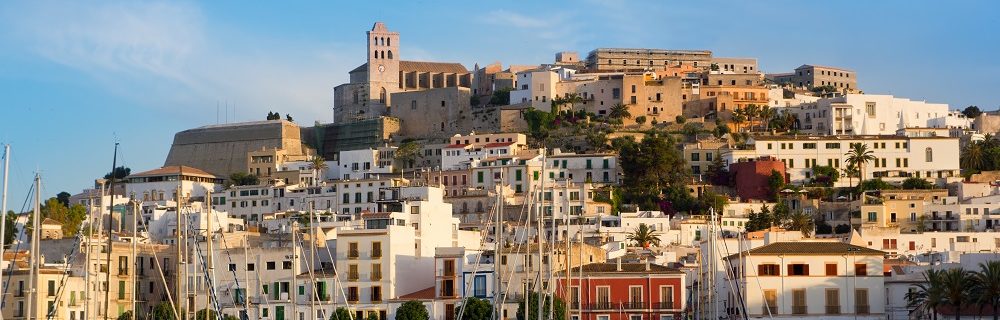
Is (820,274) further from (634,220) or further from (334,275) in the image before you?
(634,220)

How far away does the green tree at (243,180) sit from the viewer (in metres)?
124

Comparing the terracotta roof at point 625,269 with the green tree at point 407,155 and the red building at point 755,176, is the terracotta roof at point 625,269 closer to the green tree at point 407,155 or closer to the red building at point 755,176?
the red building at point 755,176

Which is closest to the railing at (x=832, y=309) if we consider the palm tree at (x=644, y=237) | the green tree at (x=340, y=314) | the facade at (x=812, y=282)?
the facade at (x=812, y=282)

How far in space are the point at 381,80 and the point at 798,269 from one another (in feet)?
255

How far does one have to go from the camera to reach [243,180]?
124 meters

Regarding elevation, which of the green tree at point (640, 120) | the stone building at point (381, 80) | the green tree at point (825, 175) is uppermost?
the stone building at point (381, 80)

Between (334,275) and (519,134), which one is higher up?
(519,134)

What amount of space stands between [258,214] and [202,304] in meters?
40.0

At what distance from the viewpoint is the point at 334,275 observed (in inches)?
2847

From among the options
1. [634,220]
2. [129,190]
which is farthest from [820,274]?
[129,190]

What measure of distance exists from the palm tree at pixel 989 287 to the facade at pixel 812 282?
4.62m

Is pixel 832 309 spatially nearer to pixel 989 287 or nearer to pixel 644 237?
pixel 989 287

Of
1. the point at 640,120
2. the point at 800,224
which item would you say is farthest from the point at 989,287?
the point at 640,120

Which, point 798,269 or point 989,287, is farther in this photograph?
point 798,269
